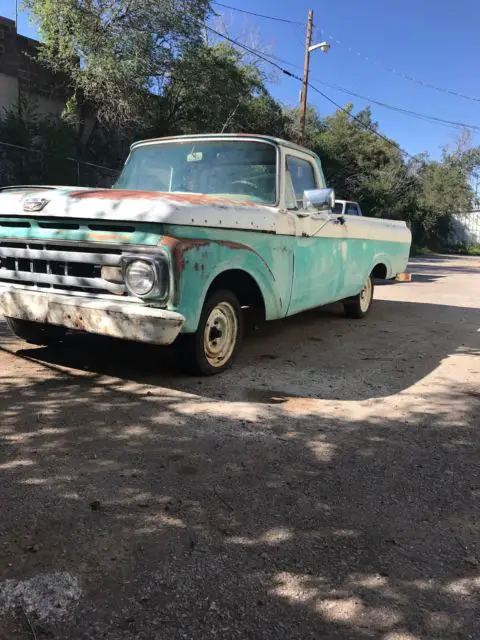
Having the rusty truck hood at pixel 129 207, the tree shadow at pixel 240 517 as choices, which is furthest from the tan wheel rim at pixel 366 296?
the tree shadow at pixel 240 517

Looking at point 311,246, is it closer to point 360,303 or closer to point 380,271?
point 360,303

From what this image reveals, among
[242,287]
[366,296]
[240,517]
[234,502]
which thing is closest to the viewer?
[240,517]

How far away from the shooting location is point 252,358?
5.66 meters

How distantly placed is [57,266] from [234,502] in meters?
2.56

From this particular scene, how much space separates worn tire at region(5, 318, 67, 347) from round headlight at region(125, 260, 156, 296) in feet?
5.37

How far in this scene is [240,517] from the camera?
269 centimetres

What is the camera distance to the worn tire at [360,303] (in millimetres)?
8258

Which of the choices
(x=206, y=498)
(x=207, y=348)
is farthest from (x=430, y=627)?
(x=207, y=348)

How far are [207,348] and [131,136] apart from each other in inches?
652

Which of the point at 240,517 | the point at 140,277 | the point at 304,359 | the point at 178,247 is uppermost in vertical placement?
the point at 178,247

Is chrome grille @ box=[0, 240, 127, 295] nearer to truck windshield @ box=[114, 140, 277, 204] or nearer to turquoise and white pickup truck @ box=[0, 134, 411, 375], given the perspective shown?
turquoise and white pickup truck @ box=[0, 134, 411, 375]

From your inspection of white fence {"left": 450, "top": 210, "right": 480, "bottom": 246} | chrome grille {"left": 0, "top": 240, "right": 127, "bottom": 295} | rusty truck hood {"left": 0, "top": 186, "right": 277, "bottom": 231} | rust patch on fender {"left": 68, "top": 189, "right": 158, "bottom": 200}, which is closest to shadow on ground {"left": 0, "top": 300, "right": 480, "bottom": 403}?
chrome grille {"left": 0, "top": 240, "right": 127, "bottom": 295}

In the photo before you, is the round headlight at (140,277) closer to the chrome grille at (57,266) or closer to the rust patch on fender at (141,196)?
the chrome grille at (57,266)

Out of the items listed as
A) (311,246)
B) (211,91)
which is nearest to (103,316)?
(311,246)
